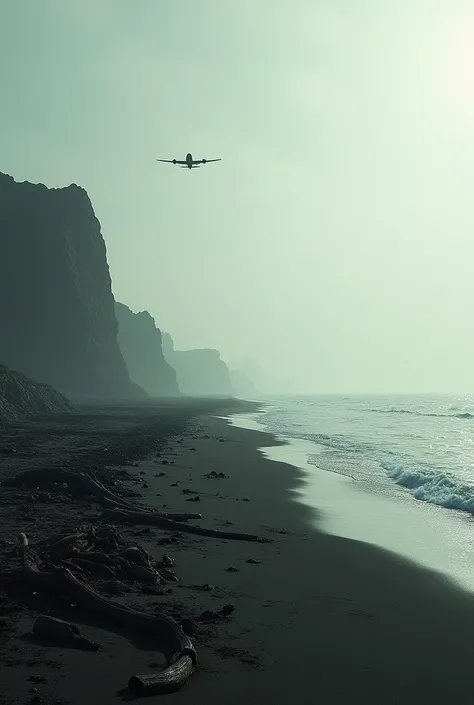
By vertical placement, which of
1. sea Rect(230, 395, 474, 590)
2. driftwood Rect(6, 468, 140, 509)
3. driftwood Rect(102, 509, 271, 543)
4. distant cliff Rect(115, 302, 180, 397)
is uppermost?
distant cliff Rect(115, 302, 180, 397)

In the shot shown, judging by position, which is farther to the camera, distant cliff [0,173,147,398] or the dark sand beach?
distant cliff [0,173,147,398]

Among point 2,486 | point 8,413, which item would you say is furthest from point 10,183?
point 2,486

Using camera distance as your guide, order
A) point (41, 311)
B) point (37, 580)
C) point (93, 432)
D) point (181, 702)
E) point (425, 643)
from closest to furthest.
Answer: point (181, 702), point (425, 643), point (37, 580), point (93, 432), point (41, 311)

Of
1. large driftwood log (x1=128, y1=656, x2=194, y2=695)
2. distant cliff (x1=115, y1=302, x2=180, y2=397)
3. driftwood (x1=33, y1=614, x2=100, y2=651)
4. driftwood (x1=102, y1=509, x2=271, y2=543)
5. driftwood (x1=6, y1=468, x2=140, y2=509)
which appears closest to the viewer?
large driftwood log (x1=128, y1=656, x2=194, y2=695)

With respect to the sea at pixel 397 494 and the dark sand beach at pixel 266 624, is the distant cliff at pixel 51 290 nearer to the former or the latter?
the sea at pixel 397 494

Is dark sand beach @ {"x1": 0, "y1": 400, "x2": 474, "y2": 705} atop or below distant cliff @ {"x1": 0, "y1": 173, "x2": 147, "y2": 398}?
below

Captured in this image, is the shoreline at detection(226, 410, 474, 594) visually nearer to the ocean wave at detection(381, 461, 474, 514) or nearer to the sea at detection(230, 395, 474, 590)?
the sea at detection(230, 395, 474, 590)

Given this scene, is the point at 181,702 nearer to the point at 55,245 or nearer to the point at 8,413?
the point at 8,413

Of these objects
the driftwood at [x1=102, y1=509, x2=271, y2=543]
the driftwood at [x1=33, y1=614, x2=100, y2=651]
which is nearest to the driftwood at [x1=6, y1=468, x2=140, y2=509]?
the driftwood at [x1=102, y1=509, x2=271, y2=543]

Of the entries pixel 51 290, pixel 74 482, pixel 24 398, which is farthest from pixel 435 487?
pixel 51 290
